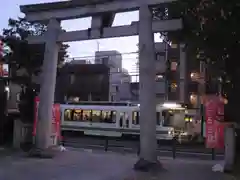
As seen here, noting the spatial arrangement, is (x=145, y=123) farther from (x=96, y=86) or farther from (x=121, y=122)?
(x=96, y=86)

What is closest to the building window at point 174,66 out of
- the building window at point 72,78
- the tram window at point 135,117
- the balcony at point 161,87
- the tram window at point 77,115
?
the balcony at point 161,87

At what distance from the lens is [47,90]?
577 inches

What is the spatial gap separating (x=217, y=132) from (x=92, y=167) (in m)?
5.04

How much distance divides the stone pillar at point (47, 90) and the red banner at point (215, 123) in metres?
6.57

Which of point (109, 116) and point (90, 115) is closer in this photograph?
point (109, 116)

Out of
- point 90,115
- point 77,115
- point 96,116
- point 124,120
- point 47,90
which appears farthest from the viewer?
point 77,115

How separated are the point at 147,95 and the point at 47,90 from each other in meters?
4.74

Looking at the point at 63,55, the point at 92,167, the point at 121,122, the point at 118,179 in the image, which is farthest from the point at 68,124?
the point at 118,179

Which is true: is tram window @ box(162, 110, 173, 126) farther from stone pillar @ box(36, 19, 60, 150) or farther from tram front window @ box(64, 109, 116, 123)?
stone pillar @ box(36, 19, 60, 150)

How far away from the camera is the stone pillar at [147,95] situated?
1210 cm

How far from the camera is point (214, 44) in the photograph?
11.4m

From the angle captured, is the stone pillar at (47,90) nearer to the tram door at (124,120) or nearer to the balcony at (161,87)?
the tram door at (124,120)

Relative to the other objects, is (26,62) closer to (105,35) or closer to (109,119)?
(105,35)

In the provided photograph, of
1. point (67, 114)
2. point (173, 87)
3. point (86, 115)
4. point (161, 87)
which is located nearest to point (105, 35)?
point (86, 115)
